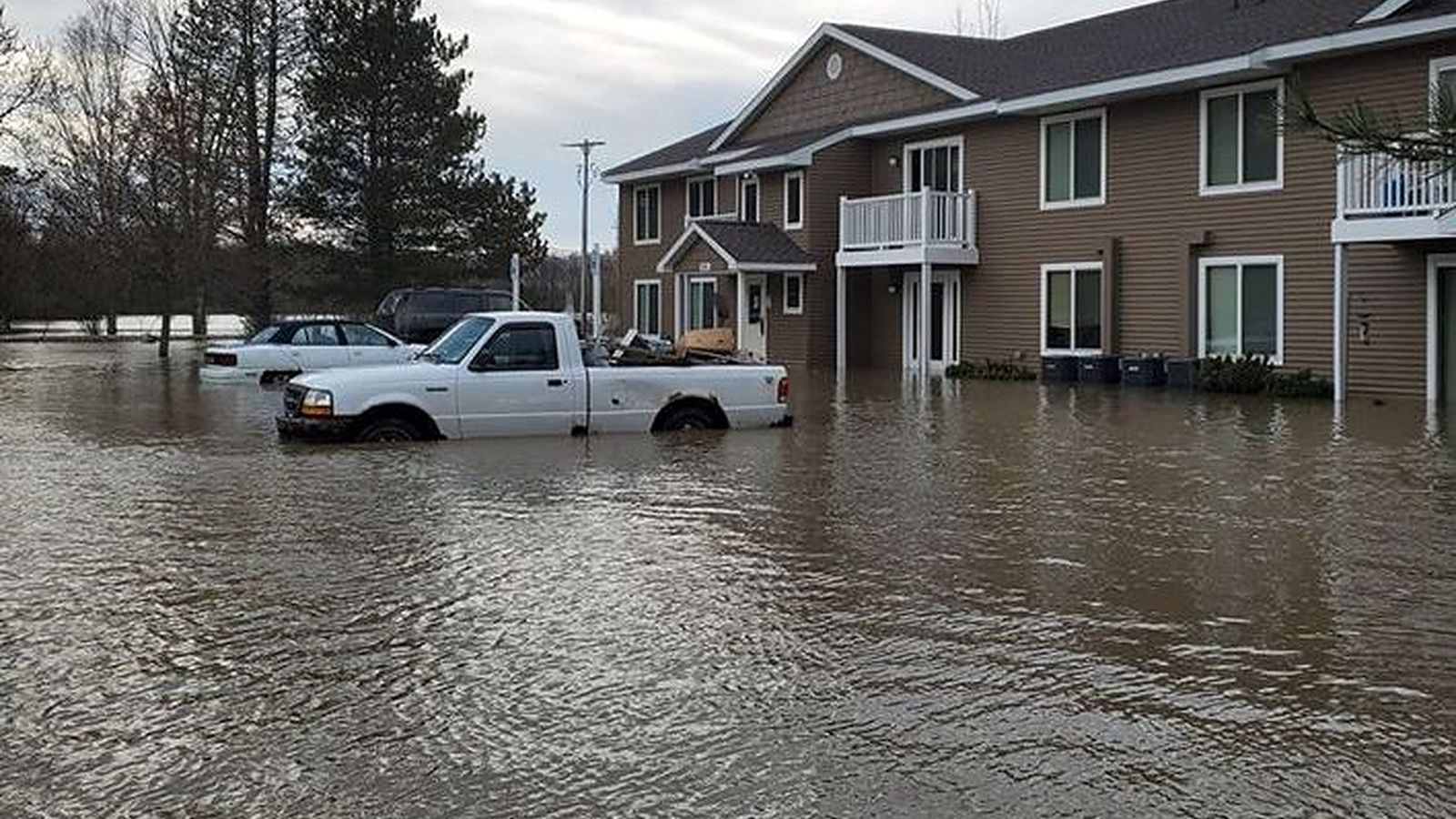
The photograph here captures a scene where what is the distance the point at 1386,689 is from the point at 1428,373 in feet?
62.1

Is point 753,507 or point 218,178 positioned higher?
point 218,178

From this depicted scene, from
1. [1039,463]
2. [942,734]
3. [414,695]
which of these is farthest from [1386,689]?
[1039,463]

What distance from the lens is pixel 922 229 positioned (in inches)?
1289

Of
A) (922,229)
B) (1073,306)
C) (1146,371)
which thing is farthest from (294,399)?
(922,229)

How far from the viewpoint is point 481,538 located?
1069cm

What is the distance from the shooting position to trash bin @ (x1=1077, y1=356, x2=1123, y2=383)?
95.0 feet

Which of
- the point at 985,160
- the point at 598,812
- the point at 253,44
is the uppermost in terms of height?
the point at 253,44

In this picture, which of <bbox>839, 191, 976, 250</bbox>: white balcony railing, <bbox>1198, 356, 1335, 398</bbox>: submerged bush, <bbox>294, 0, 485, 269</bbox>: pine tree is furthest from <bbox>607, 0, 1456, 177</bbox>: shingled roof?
<bbox>294, 0, 485, 269</bbox>: pine tree

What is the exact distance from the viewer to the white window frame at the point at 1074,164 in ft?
98.4

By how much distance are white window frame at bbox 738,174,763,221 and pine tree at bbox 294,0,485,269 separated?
14582 mm

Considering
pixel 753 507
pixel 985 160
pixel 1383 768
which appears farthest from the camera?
pixel 985 160

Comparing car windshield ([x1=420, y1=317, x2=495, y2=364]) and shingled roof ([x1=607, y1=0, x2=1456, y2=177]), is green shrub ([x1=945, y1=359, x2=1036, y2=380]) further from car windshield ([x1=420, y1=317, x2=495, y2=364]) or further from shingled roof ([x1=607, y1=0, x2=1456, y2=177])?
car windshield ([x1=420, y1=317, x2=495, y2=364])

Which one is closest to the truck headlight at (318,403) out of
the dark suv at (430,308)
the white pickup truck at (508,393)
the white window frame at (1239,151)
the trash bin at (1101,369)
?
the white pickup truck at (508,393)

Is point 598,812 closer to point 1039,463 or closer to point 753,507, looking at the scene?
point 753,507
